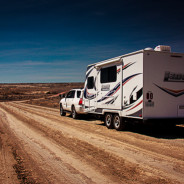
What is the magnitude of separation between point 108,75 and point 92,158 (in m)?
5.54

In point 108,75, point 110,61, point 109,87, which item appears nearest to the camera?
point 110,61

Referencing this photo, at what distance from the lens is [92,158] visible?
6.35 meters

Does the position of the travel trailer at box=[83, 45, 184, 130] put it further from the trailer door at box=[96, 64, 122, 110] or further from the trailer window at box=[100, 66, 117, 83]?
the trailer window at box=[100, 66, 117, 83]

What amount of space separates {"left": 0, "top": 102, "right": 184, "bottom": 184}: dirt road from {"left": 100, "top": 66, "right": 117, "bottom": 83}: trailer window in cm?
268

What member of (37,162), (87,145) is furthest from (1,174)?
(87,145)

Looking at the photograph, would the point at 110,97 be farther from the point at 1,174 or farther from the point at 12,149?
the point at 1,174

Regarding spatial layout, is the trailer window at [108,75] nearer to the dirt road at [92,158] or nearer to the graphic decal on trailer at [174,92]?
the graphic decal on trailer at [174,92]

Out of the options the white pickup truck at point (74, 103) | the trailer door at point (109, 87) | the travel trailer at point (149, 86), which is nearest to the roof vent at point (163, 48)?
the travel trailer at point (149, 86)

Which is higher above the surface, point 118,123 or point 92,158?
point 118,123

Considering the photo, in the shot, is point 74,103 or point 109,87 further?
point 74,103

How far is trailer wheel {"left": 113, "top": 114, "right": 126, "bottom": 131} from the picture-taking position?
10.2 meters

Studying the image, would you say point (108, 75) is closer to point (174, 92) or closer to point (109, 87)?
point (109, 87)

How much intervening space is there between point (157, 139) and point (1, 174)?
18.5 ft

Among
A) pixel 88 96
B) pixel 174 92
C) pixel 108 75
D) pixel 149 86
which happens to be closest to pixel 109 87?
pixel 108 75
